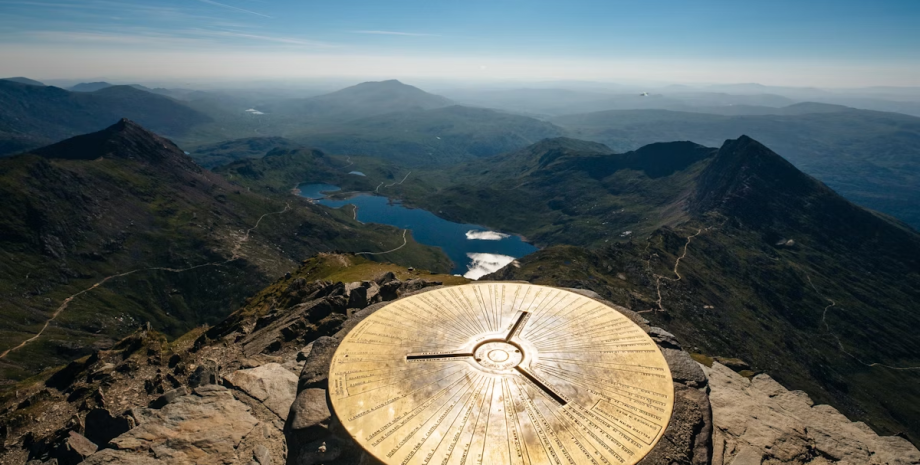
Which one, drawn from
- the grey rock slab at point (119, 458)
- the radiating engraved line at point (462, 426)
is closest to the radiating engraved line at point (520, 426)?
the radiating engraved line at point (462, 426)

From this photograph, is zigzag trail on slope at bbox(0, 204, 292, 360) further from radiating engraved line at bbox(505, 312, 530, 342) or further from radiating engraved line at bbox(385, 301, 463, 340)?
radiating engraved line at bbox(505, 312, 530, 342)

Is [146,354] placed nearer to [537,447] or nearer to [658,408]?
Result: [537,447]

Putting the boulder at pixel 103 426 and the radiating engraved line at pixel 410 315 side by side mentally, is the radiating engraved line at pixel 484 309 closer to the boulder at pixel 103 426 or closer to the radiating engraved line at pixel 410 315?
the radiating engraved line at pixel 410 315

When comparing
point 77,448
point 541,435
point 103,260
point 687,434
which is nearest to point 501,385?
point 541,435

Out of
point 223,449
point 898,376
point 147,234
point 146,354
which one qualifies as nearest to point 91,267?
point 147,234

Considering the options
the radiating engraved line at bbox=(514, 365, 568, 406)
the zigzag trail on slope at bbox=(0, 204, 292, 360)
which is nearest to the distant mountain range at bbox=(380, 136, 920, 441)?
the radiating engraved line at bbox=(514, 365, 568, 406)

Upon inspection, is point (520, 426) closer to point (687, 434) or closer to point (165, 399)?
point (687, 434)

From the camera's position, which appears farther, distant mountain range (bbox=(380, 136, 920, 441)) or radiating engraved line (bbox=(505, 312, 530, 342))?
distant mountain range (bbox=(380, 136, 920, 441))
